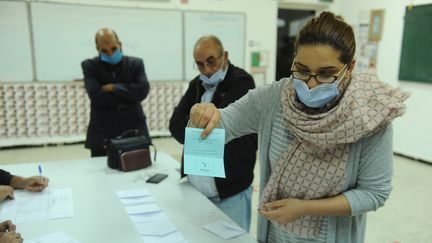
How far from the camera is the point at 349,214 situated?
1013mm

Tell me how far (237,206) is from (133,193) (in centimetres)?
54

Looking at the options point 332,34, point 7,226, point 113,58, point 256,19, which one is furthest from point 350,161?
point 256,19

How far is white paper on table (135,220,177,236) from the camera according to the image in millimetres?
1343

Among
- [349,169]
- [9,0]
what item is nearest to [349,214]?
[349,169]

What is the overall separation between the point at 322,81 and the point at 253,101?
0.93 ft

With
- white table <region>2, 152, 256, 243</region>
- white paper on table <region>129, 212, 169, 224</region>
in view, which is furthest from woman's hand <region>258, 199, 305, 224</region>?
white paper on table <region>129, 212, 169, 224</region>

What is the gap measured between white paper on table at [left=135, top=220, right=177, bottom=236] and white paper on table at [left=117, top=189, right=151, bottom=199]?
0.29 m

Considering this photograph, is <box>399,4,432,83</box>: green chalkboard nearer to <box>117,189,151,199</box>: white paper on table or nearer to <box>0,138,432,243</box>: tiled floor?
<box>0,138,432,243</box>: tiled floor

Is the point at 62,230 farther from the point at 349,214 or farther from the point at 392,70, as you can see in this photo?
the point at 392,70

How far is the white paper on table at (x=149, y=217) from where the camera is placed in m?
1.45

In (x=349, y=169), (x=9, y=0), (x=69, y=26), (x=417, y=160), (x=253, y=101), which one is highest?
(x=9, y=0)

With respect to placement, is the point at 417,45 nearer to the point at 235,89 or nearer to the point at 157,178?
Result: the point at 235,89

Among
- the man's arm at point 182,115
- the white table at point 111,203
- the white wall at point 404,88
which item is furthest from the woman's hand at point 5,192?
the white wall at point 404,88

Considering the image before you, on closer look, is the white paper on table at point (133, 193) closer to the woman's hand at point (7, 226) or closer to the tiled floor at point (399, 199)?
the woman's hand at point (7, 226)
